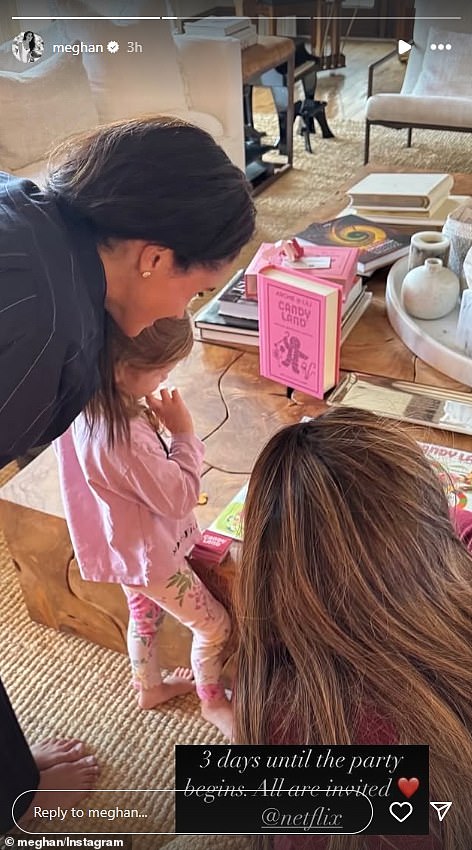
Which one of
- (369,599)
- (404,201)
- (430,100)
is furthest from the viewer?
(430,100)

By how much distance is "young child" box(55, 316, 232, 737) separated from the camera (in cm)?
72

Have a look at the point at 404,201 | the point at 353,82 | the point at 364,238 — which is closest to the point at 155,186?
the point at 364,238

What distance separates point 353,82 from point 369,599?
1417mm

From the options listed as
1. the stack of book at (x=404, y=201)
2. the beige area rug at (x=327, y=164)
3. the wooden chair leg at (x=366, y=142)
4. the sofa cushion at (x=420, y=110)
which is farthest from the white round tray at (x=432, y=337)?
the wooden chair leg at (x=366, y=142)

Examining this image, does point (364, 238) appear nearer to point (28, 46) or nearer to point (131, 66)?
point (131, 66)

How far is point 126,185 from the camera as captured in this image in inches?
23.4

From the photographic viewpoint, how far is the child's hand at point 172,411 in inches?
31.7

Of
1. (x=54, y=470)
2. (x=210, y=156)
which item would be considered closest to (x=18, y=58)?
(x=210, y=156)

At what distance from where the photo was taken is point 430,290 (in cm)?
107

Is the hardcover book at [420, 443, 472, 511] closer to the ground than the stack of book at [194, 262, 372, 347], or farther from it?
closer to the ground

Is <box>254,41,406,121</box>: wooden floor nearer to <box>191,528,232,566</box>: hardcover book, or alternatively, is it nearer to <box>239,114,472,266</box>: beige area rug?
<box>239,114,472,266</box>: beige area rug

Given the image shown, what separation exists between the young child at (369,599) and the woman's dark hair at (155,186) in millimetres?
195

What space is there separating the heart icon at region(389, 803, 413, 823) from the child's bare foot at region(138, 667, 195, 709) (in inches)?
16.8

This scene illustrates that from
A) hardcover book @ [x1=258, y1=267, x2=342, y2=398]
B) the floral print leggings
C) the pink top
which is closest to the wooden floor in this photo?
hardcover book @ [x1=258, y1=267, x2=342, y2=398]
